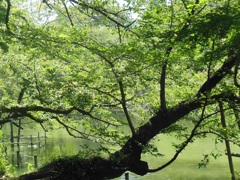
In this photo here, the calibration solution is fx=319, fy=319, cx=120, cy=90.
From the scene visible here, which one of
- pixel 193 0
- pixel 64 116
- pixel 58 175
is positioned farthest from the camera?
pixel 64 116

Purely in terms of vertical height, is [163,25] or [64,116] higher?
[163,25]

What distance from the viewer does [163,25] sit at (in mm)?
4980

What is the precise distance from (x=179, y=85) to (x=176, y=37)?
1.99m

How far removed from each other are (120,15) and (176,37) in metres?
2.13

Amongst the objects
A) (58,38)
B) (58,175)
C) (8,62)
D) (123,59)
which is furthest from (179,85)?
(8,62)

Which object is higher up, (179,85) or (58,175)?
(179,85)

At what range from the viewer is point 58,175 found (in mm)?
4840

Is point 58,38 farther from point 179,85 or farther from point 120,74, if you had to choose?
point 179,85

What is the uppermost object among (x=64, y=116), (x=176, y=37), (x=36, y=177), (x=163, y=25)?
(x=163, y=25)

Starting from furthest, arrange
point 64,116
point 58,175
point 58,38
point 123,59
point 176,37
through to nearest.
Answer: point 64,116
point 58,38
point 123,59
point 58,175
point 176,37

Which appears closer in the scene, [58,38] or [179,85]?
[58,38]

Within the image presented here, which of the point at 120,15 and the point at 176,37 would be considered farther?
the point at 120,15

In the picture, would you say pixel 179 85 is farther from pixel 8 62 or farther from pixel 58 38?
pixel 8 62

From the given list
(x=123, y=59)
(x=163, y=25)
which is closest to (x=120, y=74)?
(x=123, y=59)
